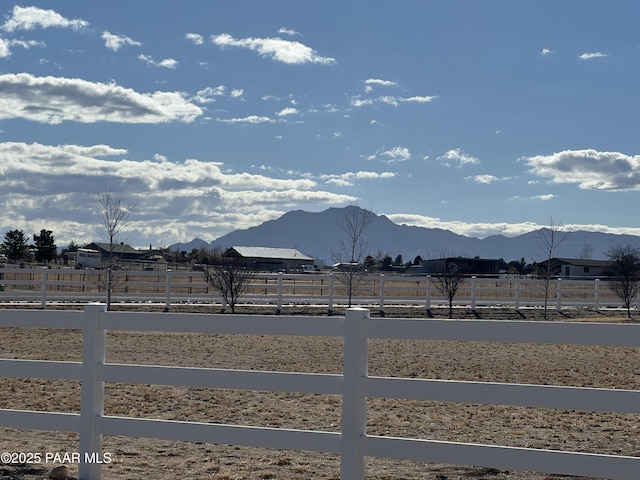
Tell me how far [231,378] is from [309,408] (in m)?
3.89

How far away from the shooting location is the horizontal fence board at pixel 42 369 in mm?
6570

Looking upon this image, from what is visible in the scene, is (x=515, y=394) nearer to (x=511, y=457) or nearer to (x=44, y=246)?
(x=511, y=457)

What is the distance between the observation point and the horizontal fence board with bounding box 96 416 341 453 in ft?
19.3

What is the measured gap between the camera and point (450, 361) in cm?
1502

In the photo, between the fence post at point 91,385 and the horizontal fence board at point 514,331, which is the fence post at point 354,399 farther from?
the fence post at point 91,385

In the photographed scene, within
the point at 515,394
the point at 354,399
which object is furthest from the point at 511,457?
the point at 354,399

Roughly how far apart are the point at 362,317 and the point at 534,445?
3.25 meters

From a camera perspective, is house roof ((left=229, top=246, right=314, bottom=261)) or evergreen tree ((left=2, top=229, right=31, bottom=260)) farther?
house roof ((left=229, top=246, right=314, bottom=261))

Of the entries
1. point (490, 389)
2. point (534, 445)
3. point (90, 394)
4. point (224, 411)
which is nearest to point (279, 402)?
point (224, 411)

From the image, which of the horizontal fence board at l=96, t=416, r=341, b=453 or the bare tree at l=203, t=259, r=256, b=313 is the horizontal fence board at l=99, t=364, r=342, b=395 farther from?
the bare tree at l=203, t=259, r=256, b=313

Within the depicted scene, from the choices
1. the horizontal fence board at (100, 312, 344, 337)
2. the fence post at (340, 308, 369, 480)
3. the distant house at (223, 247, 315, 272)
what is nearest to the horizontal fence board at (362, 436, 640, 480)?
the fence post at (340, 308, 369, 480)

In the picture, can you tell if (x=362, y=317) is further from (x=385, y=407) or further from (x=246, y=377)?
(x=385, y=407)

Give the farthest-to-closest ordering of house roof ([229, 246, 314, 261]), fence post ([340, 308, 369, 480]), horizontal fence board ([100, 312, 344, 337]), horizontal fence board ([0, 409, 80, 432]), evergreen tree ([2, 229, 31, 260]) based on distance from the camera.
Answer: house roof ([229, 246, 314, 261]), evergreen tree ([2, 229, 31, 260]), horizontal fence board ([0, 409, 80, 432]), horizontal fence board ([100, 312, 344, 337]), fence post ([340, 308, 369, 480])

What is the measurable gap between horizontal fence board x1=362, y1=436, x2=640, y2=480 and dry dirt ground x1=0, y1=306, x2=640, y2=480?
47.7 inches
